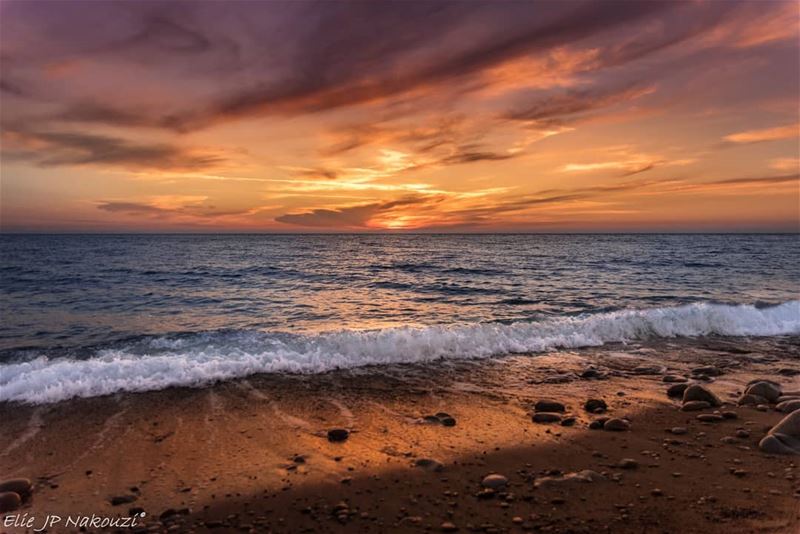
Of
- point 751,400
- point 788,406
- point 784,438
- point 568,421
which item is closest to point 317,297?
point 568,421

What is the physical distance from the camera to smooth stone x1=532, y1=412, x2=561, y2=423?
7199mm

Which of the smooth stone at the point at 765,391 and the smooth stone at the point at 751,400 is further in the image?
the smooth stone at the point at 765,391

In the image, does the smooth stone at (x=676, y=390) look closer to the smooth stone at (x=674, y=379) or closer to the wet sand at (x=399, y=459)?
the wet sand at (x=399, y=459)

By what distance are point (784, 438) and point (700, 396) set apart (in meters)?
1.81

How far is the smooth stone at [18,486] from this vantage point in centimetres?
514

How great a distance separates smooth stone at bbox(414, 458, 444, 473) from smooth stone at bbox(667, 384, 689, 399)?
5.28m

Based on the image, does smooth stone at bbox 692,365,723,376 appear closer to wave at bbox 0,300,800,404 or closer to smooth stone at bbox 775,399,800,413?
smooth stone at bbox 775,399,800,413

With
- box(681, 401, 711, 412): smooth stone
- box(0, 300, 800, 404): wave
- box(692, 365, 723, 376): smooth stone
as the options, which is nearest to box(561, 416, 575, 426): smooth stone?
box(681, 401, 711, 412): smooth stone

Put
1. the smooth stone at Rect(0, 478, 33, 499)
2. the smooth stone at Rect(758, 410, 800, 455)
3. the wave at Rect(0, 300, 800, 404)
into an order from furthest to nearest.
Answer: the wave at Rect(0, 300, 800, 404), the smooth stone at Rect(758, 410, 800, 455), the smooth stone at Rect(0, 478, 33, 499)

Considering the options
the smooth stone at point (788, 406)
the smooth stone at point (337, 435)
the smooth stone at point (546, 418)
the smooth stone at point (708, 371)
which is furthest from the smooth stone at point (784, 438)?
the smooth stone at point (337, 435)

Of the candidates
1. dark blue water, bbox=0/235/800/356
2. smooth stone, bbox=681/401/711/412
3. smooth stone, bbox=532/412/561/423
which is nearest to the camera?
smooth stone, bbox=532/412/561/423

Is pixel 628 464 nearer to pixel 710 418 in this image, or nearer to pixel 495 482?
pixel 495 482

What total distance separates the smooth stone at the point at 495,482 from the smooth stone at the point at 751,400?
17.8 feet

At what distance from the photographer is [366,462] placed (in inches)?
230
